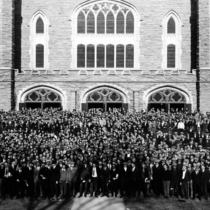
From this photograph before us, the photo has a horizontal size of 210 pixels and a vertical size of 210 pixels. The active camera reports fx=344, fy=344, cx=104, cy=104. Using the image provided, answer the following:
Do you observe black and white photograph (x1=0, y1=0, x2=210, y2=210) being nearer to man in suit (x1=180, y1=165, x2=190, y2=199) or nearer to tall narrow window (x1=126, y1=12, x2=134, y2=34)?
tall narrow window (x1=126, y1=12, x2=134, y2=34)

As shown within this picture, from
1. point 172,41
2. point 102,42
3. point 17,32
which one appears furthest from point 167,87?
point 17,32

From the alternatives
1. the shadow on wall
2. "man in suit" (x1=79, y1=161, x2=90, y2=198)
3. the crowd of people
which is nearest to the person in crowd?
the crowd of people

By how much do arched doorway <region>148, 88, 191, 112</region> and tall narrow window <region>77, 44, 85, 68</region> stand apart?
261 inches

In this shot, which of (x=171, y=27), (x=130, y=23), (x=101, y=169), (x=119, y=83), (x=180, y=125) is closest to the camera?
(x=101, y=169)

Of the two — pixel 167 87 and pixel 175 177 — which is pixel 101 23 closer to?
pixel 167 87

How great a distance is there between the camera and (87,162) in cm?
1277

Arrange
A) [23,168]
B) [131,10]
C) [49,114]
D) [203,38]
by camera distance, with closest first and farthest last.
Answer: [23,168] → [49,114] → [203,38] → [131,10]

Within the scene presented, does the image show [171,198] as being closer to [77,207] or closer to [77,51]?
[77,207]

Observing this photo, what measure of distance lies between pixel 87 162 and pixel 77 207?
1.90m

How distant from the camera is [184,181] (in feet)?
39.8

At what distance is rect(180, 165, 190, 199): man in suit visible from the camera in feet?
39.8

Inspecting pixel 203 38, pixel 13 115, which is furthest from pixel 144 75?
pixel 13 115

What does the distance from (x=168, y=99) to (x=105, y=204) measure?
1760cm

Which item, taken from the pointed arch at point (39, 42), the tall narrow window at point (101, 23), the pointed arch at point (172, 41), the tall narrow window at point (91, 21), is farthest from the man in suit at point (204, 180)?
the pointed arch at point (39, 42)
